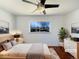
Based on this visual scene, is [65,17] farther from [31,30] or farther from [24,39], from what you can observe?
[24,39]

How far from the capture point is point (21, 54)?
4188 mm

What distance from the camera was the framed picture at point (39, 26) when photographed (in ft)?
31.3

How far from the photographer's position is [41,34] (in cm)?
952

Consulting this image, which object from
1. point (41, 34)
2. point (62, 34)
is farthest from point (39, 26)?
point (62, 34)

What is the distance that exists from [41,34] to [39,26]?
634 millimetres

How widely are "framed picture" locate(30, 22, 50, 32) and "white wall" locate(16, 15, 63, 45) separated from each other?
0.25m

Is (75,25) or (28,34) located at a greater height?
(75,25)

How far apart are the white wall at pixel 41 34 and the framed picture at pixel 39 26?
0.83 ft

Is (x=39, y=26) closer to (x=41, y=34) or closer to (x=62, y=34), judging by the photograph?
(x=41, y=34)

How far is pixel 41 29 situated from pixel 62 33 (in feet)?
5.49

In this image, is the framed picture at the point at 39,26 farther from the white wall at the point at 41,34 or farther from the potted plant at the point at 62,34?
the potted plant at the point at 62,34

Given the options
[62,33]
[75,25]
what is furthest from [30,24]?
[75,25]

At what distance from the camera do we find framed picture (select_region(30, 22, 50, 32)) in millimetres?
9539

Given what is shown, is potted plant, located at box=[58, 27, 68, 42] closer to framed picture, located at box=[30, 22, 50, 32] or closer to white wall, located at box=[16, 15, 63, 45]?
white wall, located at box=[16, 15, 63, 45]
